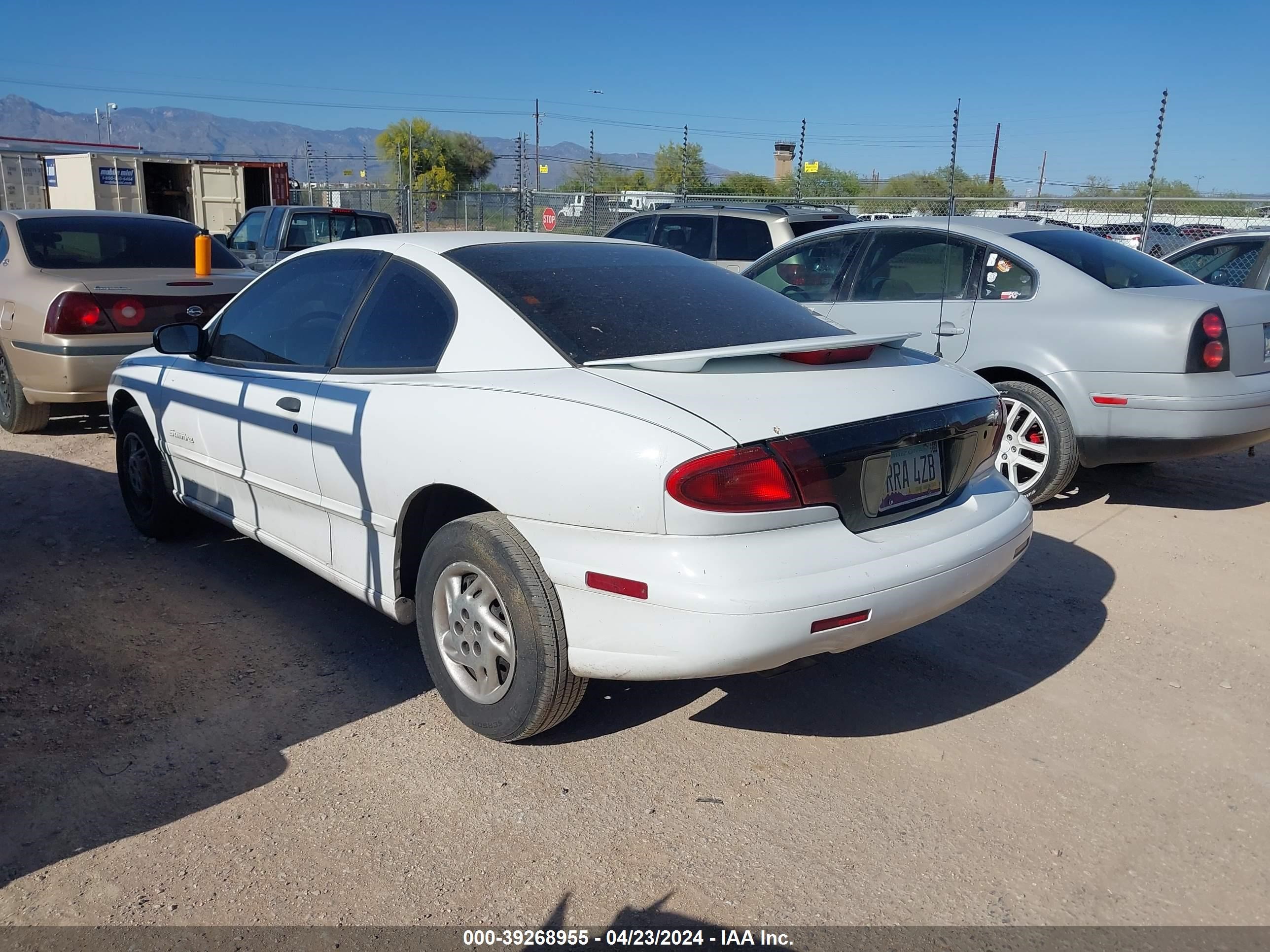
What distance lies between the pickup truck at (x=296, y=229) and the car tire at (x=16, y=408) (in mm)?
6736

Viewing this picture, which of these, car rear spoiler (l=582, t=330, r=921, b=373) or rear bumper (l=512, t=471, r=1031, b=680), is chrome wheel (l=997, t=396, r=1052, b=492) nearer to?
car rear spoiler (l=582, t=330, r=921, b=373)

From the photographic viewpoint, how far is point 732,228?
10883 mm

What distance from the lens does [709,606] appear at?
2771 mm

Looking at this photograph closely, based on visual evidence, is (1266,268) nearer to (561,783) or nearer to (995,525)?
(995,525)

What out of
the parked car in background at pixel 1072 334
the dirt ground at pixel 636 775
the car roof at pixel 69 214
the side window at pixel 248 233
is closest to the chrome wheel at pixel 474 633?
the dirt ground at pixel 636 775

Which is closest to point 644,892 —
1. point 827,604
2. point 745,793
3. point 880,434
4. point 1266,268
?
point 745,793

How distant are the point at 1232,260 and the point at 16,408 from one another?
1023cm

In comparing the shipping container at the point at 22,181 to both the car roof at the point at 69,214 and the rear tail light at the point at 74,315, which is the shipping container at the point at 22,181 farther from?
the rear tail light at the point at 74,315

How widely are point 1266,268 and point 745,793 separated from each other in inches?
322

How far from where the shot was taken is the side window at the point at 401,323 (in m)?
3.62

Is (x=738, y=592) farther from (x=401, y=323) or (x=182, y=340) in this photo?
(x=182, y=340)

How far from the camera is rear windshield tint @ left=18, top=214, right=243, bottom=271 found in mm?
7574

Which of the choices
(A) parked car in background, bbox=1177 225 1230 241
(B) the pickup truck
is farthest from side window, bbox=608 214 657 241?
(A) parked car in background, bbox=1177 225 1230 241

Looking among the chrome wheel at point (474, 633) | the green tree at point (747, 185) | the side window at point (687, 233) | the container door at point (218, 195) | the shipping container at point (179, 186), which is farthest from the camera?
the green tree at point (747, 185)
